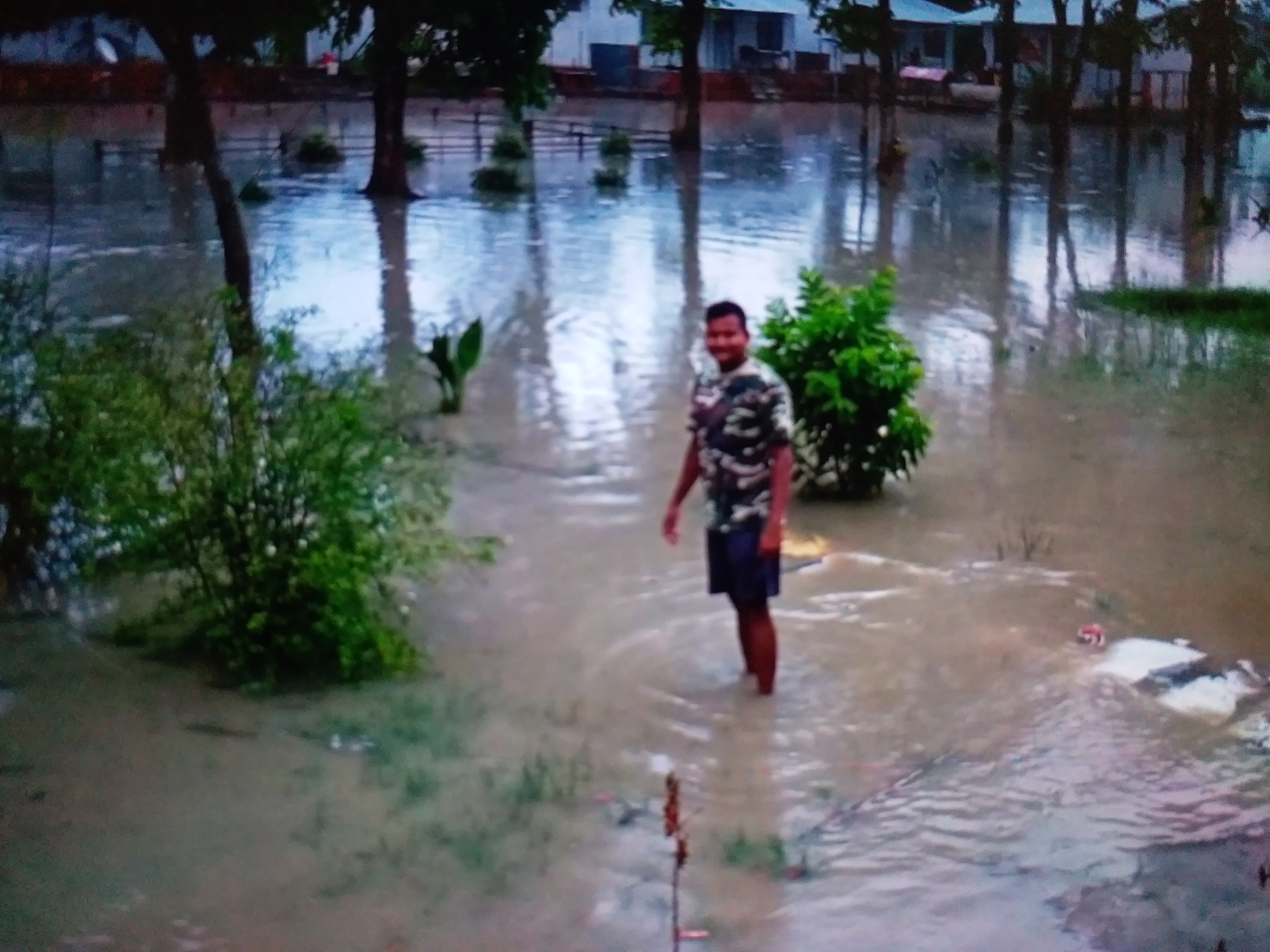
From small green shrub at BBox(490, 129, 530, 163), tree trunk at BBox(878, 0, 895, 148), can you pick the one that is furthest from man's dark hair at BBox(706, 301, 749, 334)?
tree trunk at BBox(878, 0, 895, 148)

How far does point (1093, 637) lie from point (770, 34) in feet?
175

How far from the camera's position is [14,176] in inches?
416

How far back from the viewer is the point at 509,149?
32.5 meters

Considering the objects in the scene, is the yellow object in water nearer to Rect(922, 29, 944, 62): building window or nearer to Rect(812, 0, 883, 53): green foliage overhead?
Rect(812, 0, 883, 53): green foliage overhead

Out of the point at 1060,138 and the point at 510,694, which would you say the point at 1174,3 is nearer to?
the point at 1060,138

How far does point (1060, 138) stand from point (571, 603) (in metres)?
28.3

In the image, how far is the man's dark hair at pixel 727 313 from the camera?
5.83 meters

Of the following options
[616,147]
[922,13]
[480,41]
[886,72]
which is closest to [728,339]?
[480,41]

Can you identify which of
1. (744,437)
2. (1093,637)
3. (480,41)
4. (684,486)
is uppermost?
(480,41)

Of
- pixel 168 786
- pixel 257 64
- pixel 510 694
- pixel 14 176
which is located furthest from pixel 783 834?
pixel 257 64

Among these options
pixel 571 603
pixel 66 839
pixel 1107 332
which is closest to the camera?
pixel 66 839

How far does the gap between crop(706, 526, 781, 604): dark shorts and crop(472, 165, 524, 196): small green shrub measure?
69.2ft

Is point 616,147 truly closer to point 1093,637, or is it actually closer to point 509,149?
point 509,149

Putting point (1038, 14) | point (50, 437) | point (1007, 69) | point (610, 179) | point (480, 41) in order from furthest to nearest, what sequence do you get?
point (1038, 14) → point (1007, 69) → point (610, 179) → point (480, 41) → point (50, 437)
